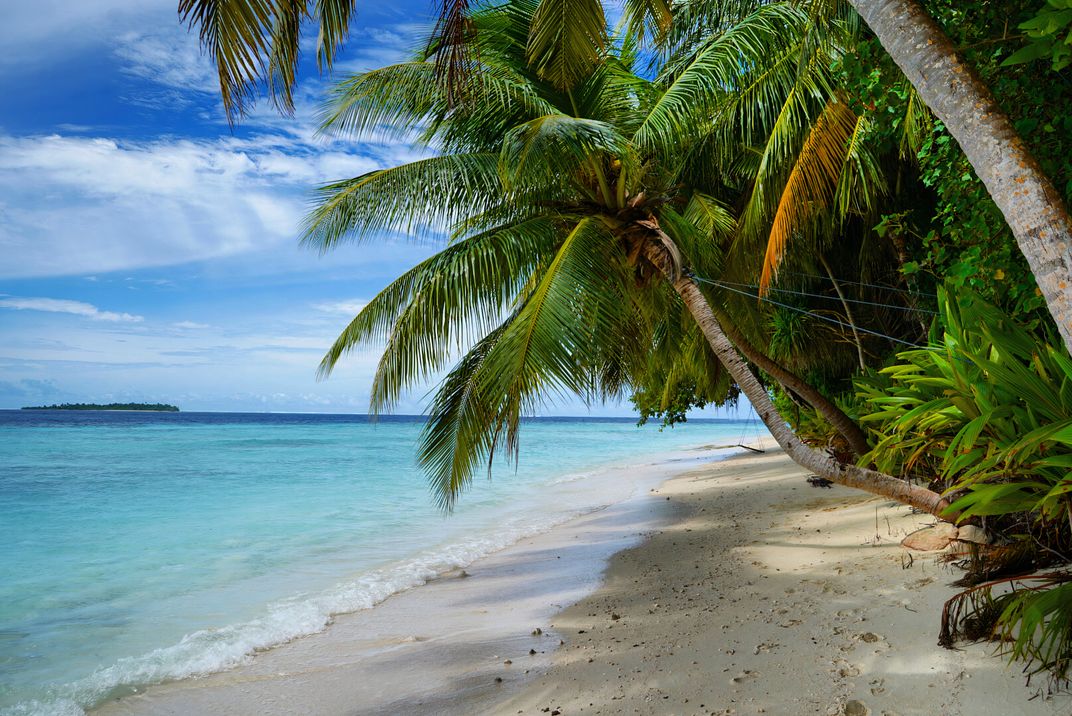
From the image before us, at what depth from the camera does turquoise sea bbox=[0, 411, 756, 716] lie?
5195 mm

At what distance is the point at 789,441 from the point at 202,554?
8179 millimetres

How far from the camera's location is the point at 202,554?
30.1 ft

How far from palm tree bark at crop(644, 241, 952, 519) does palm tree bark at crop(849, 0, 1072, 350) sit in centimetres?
148

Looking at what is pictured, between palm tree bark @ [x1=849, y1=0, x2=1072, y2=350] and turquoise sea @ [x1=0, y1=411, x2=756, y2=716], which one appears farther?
turquoise sea @ [x1=0, y1=411, x2=756, y2=716]

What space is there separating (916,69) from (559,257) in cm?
342

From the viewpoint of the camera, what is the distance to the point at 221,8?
160 inches

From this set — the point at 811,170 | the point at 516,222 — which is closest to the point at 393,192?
the point at 516,222

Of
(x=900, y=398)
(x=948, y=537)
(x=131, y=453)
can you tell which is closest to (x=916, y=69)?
(x=900, y=398)

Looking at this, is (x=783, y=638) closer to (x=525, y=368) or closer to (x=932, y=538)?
(x=932, y=538)

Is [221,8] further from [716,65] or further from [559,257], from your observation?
[716,65]

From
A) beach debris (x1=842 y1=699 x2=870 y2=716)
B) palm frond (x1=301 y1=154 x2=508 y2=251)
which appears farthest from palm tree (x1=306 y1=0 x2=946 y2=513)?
beach debris (x1=842 y1=699 x2=870 y2=716)

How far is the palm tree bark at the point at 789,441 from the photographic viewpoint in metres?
3.56

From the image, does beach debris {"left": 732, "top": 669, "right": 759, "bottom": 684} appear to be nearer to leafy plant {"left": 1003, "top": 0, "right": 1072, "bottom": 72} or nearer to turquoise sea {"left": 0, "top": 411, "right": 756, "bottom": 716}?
leafy plant {"left": 1003, "top": 0, "right": 1072, "bottom": 72}

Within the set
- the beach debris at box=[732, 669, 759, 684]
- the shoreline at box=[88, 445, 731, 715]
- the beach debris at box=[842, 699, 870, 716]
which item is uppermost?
the beach debris at box=[842, 699, 870, 716]
